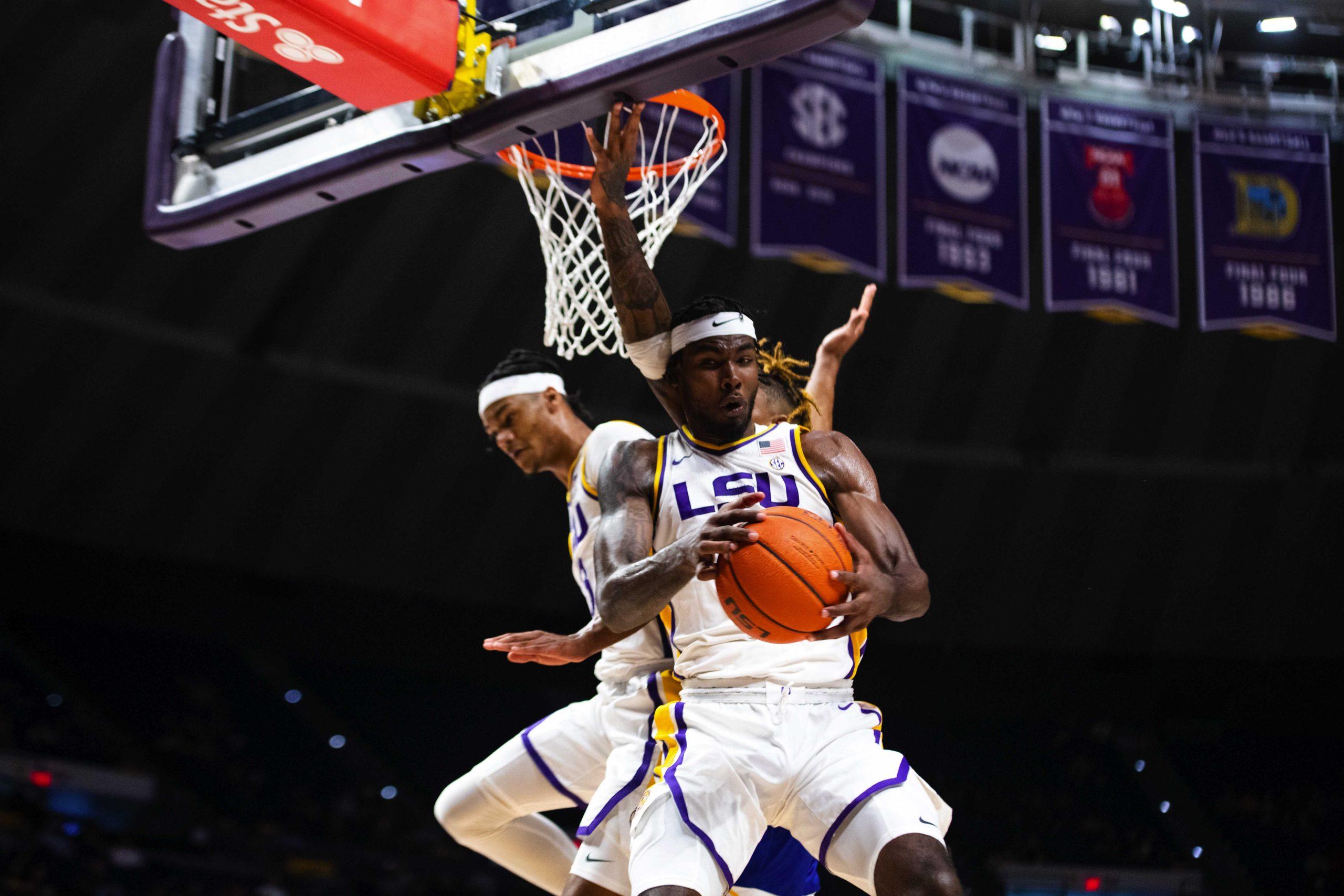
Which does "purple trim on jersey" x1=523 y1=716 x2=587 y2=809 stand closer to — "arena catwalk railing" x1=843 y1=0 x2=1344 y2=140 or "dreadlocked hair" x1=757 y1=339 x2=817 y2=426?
"dreadlocked hair" x1=757 y1=339 x2=817 y2=426

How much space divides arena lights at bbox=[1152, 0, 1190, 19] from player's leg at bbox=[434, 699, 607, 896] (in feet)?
30.4

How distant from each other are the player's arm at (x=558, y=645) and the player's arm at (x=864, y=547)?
742 mm

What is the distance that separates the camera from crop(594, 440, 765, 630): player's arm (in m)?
3.17

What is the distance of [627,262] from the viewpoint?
402cm

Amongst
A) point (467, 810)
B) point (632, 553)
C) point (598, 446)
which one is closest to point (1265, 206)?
point (598, 446)

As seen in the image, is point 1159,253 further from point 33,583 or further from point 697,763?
point 33,583

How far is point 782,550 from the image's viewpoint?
3201 millimetres

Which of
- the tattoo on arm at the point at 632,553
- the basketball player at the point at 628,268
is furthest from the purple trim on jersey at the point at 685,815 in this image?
the basketball player at the point at 628,268

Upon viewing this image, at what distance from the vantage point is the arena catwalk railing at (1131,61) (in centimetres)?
1123

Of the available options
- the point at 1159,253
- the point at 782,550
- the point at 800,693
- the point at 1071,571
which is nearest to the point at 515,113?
the point at 782,550

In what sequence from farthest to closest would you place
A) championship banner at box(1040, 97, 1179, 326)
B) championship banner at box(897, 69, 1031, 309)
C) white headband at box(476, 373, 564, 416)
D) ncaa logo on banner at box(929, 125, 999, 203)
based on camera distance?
ncaa logo on banner at box(929, 125, 999, 203) → championship banner at box(1040, 97, 1179, 326) → championship banner at box(897, 69, 1031, 309) → white headband at box(476, 373, 564, 416)

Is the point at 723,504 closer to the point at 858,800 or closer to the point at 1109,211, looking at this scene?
the point at 858,800

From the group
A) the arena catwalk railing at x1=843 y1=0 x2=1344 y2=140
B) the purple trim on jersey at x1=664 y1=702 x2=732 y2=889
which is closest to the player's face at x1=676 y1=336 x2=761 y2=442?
the purple trim on jersey at x1=664 y1=702 x2=732 y2=889

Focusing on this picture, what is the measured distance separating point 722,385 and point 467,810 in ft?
6.28
